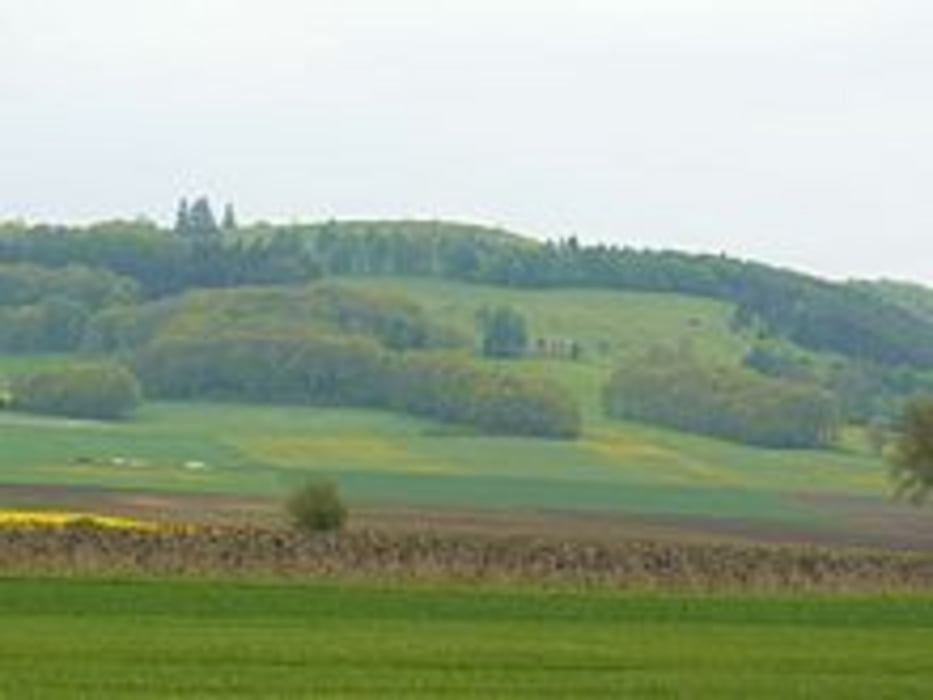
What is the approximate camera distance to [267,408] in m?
154

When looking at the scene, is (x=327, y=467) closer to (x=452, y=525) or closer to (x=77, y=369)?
(x=77, y=369)

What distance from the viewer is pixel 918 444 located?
78000mm

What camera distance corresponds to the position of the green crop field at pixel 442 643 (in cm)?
2927

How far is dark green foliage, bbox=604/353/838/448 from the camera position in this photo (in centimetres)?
15275

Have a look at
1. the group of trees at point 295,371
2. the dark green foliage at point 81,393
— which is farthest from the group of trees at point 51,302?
the dark green foliage at point 81,393

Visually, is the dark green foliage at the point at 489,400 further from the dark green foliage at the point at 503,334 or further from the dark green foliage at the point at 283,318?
the dark green foliage at the point at 503,334

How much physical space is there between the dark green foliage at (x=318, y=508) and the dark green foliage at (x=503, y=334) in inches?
4153

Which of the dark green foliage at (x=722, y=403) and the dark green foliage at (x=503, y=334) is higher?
the dark green foliage at (x=503, y=334)

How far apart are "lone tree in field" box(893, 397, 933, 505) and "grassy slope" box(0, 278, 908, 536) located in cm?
2359

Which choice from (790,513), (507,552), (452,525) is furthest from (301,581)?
(790,513)

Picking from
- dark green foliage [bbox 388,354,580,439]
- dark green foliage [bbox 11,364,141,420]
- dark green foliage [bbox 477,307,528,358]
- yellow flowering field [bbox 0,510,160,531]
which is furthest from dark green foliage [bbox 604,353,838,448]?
yellow flowering field [bbox 0,510,160,531]

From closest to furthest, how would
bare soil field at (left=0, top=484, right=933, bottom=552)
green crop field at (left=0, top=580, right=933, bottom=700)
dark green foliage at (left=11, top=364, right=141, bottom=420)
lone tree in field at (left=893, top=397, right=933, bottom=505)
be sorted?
green crop field at (left=0, top=580, right=933, bottom=700) < lone tree in field at (left=893, top=397, right=933, bottom=505) < bare soil field at (left=0, top=484, right=933, bottom=552) < dark green foliage at (left=11, top=364, right=141, bottom=420)

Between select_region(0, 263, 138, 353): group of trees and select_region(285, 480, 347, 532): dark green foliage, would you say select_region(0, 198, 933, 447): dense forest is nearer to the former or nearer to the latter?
select_region(0, 263, 138, 353): group of trees

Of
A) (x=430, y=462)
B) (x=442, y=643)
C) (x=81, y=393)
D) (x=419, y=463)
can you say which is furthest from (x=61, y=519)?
(x=81, y=393)
